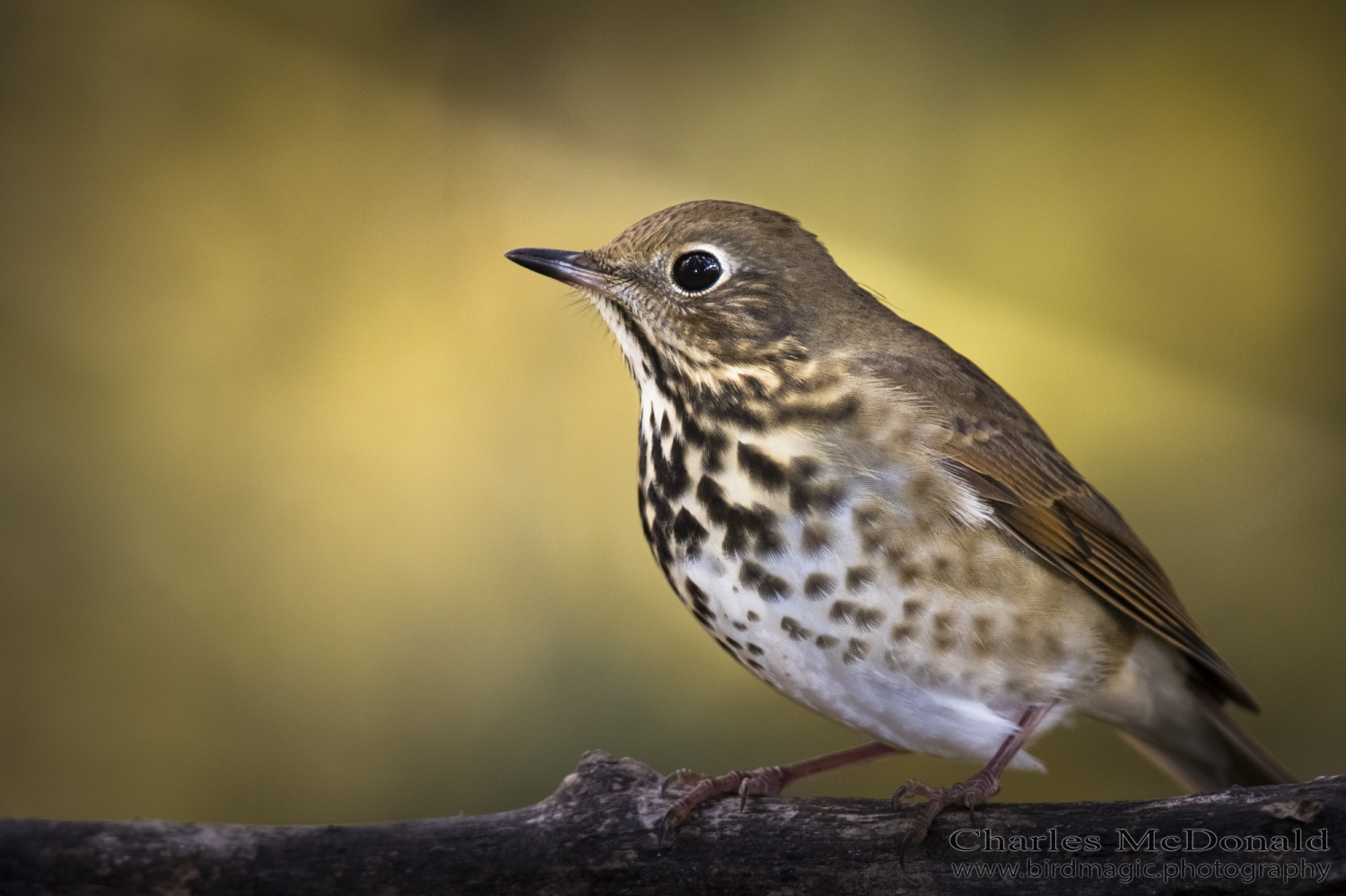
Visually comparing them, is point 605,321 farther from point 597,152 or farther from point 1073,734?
point 1073,734

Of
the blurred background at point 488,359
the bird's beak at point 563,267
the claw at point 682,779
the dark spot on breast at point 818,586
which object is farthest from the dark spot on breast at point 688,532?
the blurred background at point 488,359

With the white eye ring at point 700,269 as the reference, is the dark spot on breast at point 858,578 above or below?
below

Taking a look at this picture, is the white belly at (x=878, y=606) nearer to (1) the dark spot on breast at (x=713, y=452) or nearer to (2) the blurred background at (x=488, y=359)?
(1) the dark spot on breast at (x=713, y=452)

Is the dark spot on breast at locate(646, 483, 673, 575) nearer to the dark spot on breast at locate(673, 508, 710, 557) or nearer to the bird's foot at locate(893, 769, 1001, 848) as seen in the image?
the dark spot on breast at locate(673, 508, 710, 557)

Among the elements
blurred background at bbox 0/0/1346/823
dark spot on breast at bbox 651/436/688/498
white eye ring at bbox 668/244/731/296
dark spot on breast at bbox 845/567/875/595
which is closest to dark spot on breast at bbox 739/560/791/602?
dark spot on breast at bbox 845/567/875/595

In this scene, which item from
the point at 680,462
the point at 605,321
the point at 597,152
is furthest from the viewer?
the point at 597,152

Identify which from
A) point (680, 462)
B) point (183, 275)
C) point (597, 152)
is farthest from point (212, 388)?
point (680, 462)

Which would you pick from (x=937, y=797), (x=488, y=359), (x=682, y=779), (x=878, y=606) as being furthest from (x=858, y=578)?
(x=488, y=359)
